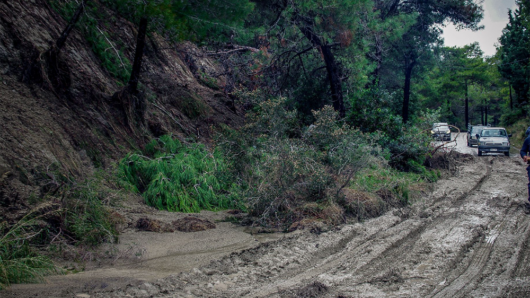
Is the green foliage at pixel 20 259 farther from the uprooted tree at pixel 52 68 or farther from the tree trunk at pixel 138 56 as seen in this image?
the tree trunk at pixel 138 56

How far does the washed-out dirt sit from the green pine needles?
146 cm

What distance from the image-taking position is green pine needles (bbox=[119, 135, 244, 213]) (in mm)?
8219

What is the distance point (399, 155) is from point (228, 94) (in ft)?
24.7

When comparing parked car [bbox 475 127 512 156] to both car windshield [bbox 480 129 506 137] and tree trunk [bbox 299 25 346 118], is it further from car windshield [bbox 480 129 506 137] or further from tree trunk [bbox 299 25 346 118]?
tree trunk [bbox 299 25 346 118]

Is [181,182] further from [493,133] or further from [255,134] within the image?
[493,133]

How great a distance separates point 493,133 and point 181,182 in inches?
770

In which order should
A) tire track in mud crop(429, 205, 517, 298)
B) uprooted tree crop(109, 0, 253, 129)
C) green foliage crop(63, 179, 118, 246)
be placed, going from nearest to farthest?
1. tire track in mud crop(429, 205, 517, 298)
2. green foliage crop(63, 179, 118, 246)
3. uprooted tree crop(109, 0, 253, 129)

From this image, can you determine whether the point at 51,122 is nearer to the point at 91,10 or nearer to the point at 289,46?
the point at 91,10

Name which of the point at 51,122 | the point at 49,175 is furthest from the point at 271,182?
the point at 51,122

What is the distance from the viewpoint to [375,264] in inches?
206

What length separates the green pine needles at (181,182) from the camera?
8219 millimetres

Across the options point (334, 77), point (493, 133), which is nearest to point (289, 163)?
point (334, 77)

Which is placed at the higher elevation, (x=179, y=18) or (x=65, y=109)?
(x=179, y=18)

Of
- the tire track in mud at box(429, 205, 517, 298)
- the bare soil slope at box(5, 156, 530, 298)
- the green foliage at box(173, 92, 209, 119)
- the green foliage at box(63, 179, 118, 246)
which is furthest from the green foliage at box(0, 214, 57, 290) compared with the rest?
the green foliage at box(173, 92, 209, 119)
